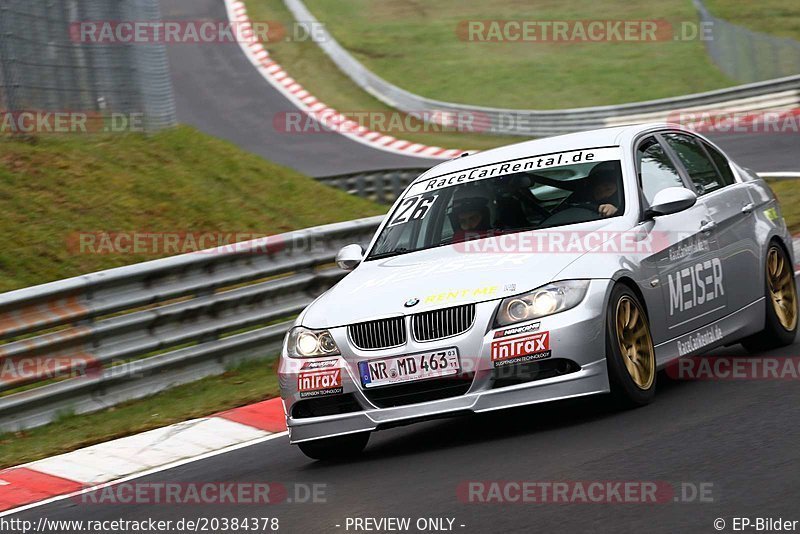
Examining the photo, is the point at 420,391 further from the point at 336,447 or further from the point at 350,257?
the point at 350,257

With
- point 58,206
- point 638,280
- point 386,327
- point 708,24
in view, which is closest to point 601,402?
point 638,280

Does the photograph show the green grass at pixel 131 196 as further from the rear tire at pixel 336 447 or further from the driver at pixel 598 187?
the driver at pixel 598 187

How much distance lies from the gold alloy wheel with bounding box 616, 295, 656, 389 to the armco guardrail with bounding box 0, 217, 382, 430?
166 inches

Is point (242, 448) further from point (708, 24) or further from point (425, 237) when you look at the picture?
point (708, 24)

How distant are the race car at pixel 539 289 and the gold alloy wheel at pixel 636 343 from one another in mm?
12

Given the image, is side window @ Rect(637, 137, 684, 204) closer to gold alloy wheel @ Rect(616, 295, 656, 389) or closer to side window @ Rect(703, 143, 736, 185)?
side window @ Rect(703, 143, 736, 185)

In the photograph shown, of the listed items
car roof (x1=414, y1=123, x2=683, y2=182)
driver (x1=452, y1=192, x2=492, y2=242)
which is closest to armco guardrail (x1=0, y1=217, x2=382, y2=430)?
car roof (x1=414, y1=123, x2=683, y2=182)

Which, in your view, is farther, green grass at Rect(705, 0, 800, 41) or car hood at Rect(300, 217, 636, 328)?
green grass at Rect(705, 0, 800, 41)

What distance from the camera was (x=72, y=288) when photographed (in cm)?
968

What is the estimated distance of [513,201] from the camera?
26.5 ft

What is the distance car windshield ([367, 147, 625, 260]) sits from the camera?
7.92 metres

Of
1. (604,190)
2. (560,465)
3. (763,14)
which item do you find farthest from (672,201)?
(763,14)

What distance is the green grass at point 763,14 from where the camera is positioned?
4056cm

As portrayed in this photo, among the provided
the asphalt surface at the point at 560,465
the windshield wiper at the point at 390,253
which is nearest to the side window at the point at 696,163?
the asphalt surface at the point at 560,465
